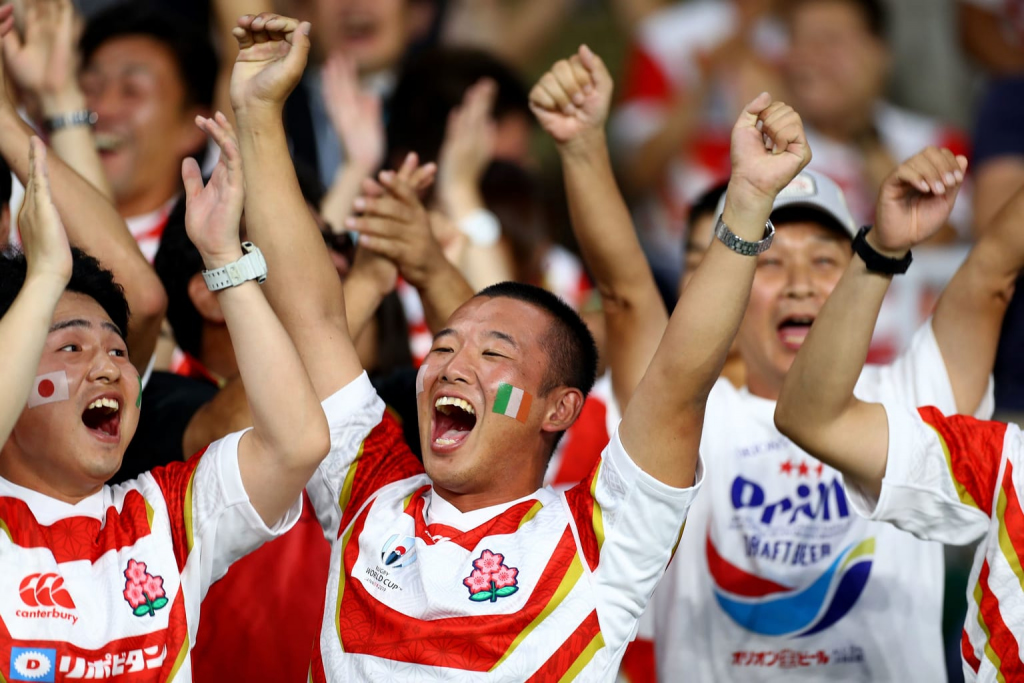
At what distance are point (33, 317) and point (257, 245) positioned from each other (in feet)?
2.14

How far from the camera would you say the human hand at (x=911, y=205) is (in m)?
2.90

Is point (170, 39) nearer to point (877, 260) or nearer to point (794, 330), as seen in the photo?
point (794, 330)

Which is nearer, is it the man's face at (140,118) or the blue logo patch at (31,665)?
the blue logo patch at (31,665)

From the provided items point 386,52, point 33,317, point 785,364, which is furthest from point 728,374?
point 386,52

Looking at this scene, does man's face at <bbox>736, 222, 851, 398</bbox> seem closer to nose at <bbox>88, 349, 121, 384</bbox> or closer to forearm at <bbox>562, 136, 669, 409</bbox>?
forearm at <bbox>562, 136, 669, 409</bbox>

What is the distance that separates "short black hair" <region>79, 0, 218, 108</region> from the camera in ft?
16.8

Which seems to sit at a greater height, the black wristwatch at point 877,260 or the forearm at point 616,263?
the black wristwatch at point 877,260

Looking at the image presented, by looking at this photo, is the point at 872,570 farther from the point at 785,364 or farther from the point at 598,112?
the point at 598,112

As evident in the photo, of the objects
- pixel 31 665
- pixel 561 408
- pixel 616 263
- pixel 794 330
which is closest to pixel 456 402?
pixel 561 408

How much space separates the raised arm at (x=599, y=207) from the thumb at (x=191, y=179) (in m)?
1.08

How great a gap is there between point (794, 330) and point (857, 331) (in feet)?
3.24

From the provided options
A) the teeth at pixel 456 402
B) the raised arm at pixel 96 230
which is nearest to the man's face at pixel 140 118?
the raised arm at pixel 96 230

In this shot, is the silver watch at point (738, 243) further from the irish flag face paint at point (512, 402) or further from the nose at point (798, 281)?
the nose at point (798, 281)

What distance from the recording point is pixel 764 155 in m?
2.72
